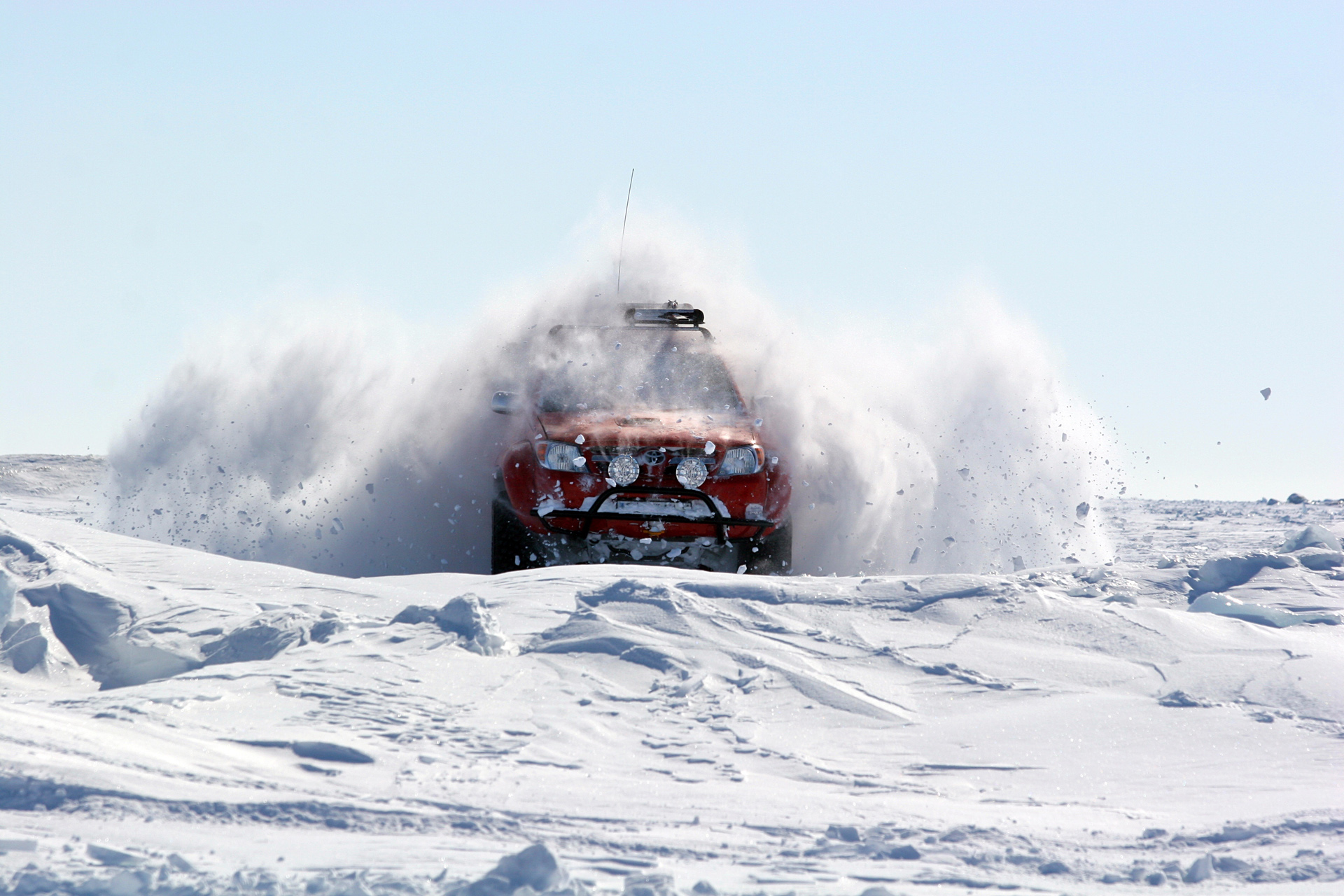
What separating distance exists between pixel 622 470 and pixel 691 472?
0.39 m

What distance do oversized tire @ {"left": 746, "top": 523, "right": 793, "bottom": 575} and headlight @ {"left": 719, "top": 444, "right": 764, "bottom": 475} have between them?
453mm

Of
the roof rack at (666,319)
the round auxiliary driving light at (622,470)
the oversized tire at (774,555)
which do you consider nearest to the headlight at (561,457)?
the round auxiliary driving light at (622,470)

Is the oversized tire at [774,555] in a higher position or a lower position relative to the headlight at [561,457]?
lower

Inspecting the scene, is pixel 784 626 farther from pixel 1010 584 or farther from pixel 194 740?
pixel 194 740

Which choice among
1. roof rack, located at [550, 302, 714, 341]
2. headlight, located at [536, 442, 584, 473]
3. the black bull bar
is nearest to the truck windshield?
roof rack, located at [550, 302, 714, 341]

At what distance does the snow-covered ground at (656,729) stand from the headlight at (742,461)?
1.10 m

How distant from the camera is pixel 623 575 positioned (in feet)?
18.9

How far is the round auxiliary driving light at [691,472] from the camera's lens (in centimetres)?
668

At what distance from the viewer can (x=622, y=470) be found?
21.8 ft

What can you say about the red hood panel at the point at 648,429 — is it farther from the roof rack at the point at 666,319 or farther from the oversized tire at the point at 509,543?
the roof rack at the point at 666,319

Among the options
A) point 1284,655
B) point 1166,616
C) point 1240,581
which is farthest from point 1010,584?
point 1240,581

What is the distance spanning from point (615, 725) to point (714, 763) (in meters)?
0.44

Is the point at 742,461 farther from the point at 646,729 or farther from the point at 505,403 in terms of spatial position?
the point at 646,729

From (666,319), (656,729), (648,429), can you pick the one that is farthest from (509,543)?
(656,729)
